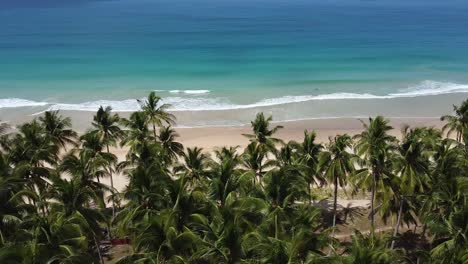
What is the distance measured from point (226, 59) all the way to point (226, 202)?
6200cm

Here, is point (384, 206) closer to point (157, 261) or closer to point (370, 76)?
point (157, 261)

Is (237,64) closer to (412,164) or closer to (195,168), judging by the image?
(195,168)

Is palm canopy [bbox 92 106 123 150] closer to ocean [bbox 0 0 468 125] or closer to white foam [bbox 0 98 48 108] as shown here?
ocean [bbox 0 0 468 125]

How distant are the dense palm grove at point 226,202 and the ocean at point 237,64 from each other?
81.9 feet

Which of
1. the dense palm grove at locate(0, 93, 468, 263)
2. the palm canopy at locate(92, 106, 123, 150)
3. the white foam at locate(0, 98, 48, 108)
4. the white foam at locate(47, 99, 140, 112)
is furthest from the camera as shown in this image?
the white foam at locate(0, 98, 48, 108)

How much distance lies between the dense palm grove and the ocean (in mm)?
24966

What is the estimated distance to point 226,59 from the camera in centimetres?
8044

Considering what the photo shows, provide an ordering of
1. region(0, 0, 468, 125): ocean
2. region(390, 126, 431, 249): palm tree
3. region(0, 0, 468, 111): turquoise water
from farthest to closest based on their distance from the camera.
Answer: region(0, 0, 468, 111): turquoise water → region(0, 0, 468, 125): ocean → region(390, 126, 431, 249): palm tree

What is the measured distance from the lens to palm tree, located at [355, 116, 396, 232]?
23.8 m

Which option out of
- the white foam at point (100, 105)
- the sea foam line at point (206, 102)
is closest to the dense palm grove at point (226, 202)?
the white foam at point (100, 105)

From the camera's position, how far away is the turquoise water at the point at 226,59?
61188mm

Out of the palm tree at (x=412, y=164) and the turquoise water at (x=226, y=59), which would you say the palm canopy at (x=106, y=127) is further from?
the turquoise water at (x=226, y=59)

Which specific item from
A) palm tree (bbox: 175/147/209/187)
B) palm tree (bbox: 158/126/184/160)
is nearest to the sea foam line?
palm tree (bbox: 158/126/184/160)

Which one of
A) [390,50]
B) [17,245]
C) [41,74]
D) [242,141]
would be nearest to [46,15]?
[41,74]
